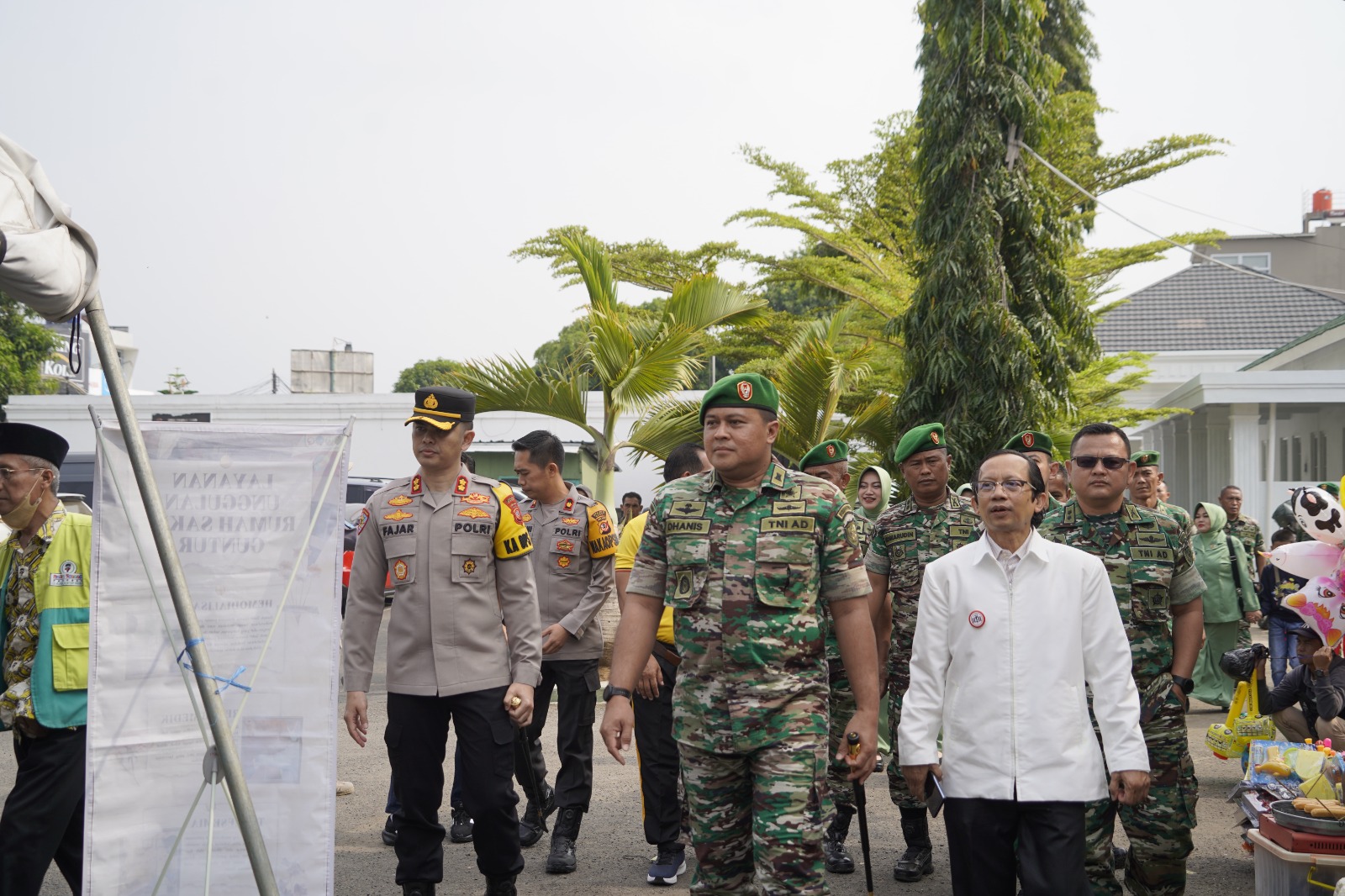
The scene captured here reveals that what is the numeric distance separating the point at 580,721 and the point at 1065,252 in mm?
11977

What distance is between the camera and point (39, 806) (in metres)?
4.13

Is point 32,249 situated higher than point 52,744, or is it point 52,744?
point 32,249

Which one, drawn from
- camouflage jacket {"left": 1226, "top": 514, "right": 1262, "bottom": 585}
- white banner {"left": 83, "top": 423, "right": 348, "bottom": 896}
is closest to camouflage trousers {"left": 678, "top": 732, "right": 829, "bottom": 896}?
white banner {"left": 83, "top": 423, "right": 348, "bottom": 896}

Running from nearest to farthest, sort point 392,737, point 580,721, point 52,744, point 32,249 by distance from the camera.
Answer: point 32,249 → point 52,744 → point 392,737 → point 580,721

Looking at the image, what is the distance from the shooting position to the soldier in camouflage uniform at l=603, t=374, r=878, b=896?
3717 mm

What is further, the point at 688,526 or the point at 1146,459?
the point at 1146,459

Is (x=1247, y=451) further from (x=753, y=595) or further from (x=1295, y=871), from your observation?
(x=753, y=595)

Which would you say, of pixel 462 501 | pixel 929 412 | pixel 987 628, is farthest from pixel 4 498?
pixel 929 412

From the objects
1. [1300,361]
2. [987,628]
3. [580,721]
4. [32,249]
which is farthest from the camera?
[1300,361]

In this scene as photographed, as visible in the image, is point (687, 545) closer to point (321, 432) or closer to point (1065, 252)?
point (321, 432)

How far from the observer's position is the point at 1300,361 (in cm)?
1980

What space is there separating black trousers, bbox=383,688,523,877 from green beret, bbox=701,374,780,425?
64.5 inches

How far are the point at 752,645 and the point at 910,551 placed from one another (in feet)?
6.88

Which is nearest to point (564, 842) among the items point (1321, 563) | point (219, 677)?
point (219, 677)
